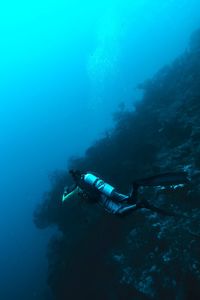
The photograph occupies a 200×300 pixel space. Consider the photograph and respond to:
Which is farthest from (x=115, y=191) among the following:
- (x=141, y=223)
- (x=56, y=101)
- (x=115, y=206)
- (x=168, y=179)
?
(x=56, y=101)

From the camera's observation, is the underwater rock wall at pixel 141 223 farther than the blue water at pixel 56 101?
No

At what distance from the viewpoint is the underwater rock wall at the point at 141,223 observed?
7510 mm

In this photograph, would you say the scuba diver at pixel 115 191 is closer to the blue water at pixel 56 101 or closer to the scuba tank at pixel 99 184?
the scuba tank at pixel 99 184

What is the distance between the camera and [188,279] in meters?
6.95

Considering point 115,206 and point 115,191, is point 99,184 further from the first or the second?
point 115,206

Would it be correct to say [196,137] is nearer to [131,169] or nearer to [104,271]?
[131,169]

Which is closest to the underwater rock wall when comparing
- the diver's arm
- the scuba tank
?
the diver's arm

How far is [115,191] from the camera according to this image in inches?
208

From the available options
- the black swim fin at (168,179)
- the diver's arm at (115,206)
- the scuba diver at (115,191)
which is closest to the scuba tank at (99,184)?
the scuba diver at (115,191)

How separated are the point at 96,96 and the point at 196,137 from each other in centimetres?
4412

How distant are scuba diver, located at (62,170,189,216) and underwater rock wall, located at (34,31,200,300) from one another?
0.73 metres

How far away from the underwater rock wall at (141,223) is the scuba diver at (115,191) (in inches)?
28.6

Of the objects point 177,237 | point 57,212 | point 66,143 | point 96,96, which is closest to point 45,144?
point 66,143

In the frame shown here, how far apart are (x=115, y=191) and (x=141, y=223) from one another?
13.1 ft
